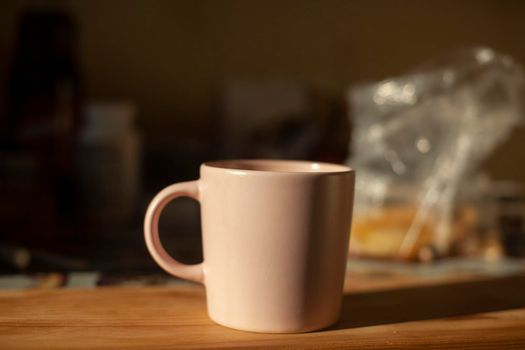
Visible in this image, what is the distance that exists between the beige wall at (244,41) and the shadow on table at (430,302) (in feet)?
2.47

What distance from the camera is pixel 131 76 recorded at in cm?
123

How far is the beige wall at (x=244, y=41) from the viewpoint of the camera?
3.97 feet

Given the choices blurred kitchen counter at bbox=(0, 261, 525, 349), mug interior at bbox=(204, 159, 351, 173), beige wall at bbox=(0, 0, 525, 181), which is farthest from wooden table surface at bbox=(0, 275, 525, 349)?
beige wall at bbox=(0, 0, 525, 181)

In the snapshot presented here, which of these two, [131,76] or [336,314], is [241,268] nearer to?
[336,314]

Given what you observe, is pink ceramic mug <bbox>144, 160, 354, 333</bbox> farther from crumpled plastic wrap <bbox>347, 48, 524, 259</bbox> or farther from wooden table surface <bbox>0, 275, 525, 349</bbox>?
crumpled plastic wrap <bbox>347, 48, 524, 259</bbox>

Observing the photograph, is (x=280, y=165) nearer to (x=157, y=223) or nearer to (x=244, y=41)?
(x=157, y=223)

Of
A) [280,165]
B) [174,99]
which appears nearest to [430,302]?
[280,165]

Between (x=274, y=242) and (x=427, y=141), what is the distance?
368 millimetres

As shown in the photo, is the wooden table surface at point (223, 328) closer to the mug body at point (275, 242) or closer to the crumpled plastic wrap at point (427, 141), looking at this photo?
the mug body at point (275, 242)

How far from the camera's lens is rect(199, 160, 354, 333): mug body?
430mm

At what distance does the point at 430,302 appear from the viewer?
21.5 inches

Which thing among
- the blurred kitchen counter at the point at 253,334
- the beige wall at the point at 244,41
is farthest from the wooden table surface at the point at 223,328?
the beige wall at the point at 244,41

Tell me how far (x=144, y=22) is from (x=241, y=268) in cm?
87

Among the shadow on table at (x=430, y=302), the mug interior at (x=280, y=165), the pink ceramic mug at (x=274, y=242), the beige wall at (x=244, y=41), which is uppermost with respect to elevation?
the beige wall at (x=244, y=41)
